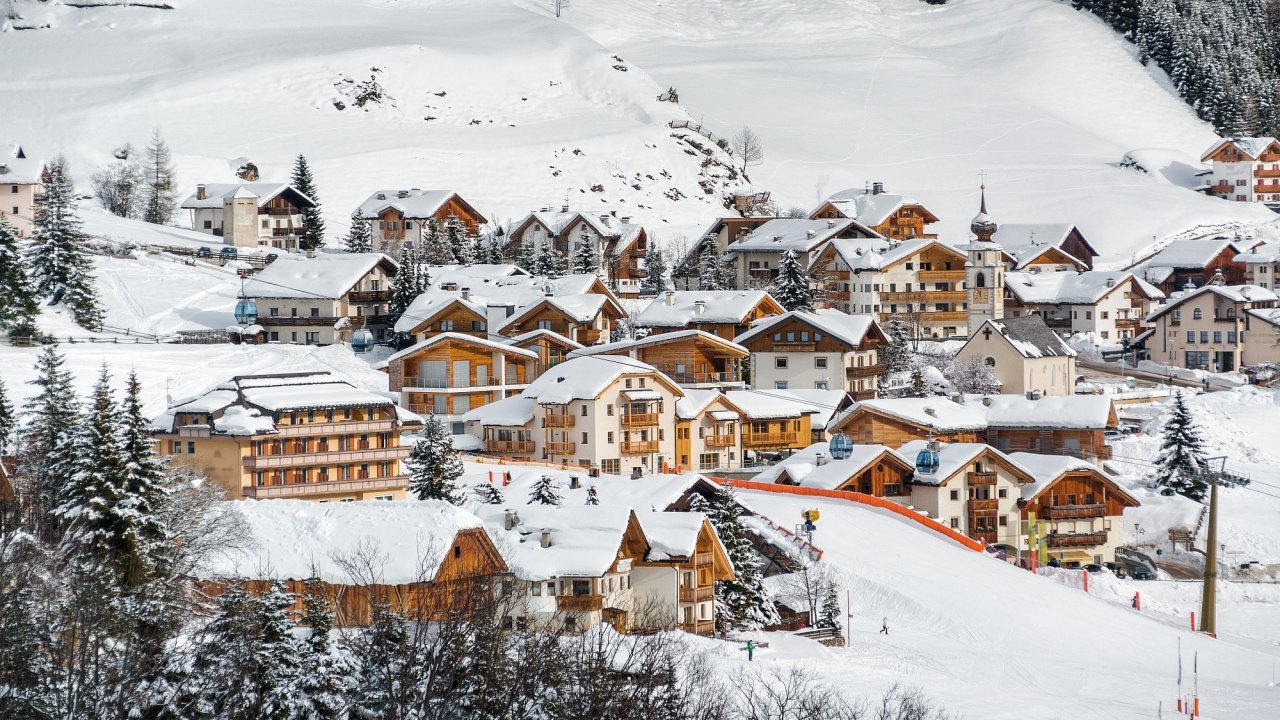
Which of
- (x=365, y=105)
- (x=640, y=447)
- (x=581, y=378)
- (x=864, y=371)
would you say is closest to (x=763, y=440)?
(x=640, y=447)

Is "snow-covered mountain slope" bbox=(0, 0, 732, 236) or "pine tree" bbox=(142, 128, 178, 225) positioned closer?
"pine tree" bbox=(142, 128, 178, 225)

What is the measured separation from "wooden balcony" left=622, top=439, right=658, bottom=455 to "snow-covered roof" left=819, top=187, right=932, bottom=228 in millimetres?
33823

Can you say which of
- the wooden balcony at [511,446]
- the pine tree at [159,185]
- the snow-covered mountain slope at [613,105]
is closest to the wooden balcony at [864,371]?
the wooden balcony at [511,446]

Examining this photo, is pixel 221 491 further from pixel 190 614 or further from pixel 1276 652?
pixel 1276 652

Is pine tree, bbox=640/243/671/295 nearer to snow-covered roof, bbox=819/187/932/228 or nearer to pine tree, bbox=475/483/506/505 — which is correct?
snow-covered roof, bbox=819/187/932/228

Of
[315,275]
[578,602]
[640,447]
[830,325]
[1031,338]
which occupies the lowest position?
[578,602]

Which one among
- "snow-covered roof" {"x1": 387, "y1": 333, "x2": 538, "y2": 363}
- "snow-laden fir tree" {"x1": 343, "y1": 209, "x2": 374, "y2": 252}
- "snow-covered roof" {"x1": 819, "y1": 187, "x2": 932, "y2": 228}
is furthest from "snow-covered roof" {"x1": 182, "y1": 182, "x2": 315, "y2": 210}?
"snow-covered roof" {"x1": 387, "y1": 333, "x2": 538, "y2": 363}

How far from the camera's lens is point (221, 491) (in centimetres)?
4847

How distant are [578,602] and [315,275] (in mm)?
39087

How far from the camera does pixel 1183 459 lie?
65.0m

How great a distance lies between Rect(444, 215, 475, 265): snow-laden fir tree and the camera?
286 feet

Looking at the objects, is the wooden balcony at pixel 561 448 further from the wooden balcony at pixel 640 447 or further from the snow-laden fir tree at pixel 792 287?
the snow-laden fir tree at pixel 792 287

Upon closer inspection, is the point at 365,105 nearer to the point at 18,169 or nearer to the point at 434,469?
the point at 18,169

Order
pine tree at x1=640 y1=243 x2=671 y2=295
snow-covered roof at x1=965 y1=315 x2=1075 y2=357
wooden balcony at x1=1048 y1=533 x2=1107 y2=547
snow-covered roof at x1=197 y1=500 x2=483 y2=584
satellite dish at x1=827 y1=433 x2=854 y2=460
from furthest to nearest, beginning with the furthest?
pine tree at x1=640 y1=243 x2=671 y2=295
snow-covered roof at x1=965 y1=315 x2=1075 y2=357
satellite dish at x1=827 y1=433 x2=854 y2=460
wooden balcony at x1=1048 y1=533 x2=1107 y2=547
snow-covered roof at x1=197 y1=500 x2=483 y2=584
